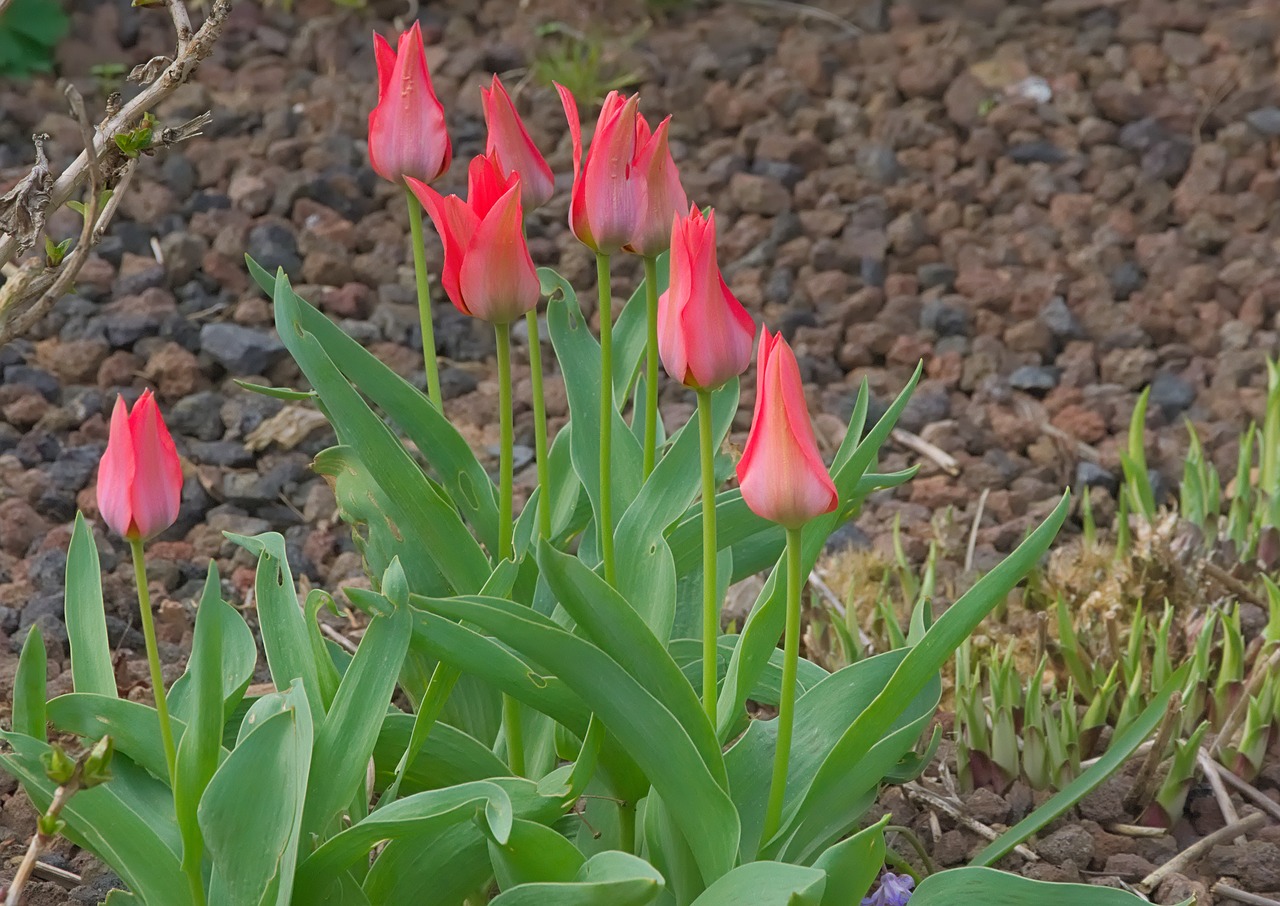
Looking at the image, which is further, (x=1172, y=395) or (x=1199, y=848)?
(x=1172, y=395)

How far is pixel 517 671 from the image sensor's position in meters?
1.21

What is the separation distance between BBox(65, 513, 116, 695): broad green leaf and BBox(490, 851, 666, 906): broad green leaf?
0.40 meters

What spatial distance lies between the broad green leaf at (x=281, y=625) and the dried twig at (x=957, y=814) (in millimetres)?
722

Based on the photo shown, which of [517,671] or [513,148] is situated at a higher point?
[513,148]

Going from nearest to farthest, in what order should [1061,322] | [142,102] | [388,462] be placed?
[142,102] < [388,462] < [1061,322]

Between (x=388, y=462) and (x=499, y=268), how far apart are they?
24cm

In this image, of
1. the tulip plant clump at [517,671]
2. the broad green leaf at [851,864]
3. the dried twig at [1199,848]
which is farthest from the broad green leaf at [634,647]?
the dried twig at [1199,848]

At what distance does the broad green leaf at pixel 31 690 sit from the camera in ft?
3.97

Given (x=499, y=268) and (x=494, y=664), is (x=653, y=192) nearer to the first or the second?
(x=499, y=268)

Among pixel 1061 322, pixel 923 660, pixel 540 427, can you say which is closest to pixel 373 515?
pixel 540 427

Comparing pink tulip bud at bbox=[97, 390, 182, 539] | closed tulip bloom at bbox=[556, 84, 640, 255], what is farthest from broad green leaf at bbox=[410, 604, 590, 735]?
closed tulip bloom at bbox=[556, 84, 640, 255]

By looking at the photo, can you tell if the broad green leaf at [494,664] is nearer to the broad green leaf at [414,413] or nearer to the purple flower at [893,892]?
the broad green leaf at [414,413]

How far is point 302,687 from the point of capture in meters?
1.19

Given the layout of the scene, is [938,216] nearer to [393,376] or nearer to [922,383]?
[922,383]
